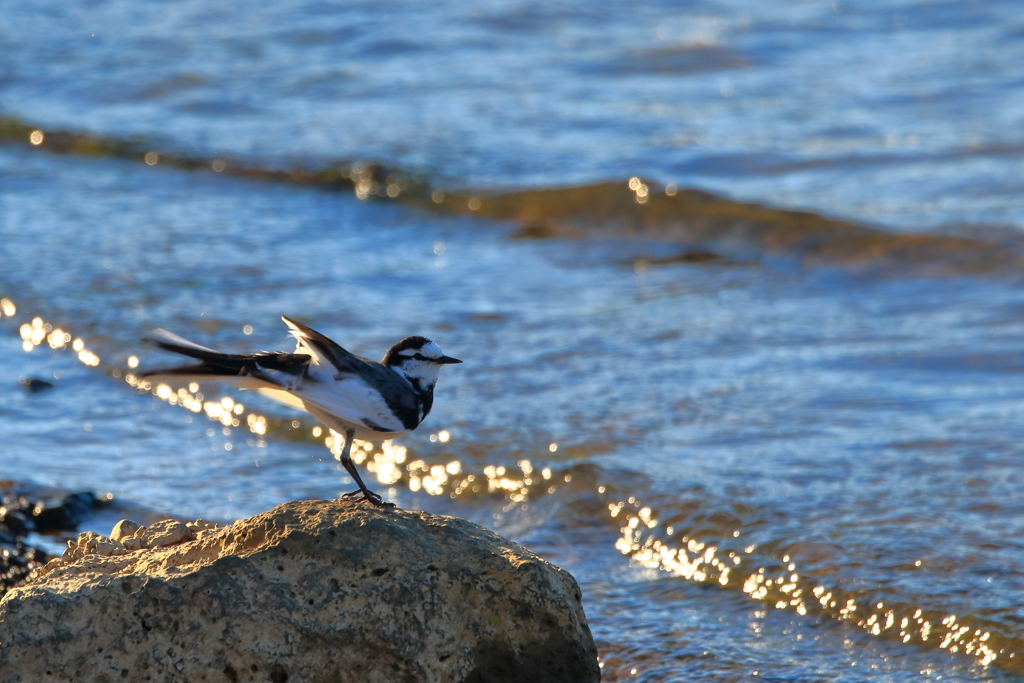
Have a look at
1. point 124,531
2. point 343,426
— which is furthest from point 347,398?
point 124,531

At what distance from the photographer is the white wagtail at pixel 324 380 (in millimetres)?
4000

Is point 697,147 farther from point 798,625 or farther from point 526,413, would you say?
point 798,625

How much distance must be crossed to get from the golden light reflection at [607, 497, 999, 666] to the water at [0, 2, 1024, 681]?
15 millimetres

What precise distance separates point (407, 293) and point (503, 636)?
5.41 metres

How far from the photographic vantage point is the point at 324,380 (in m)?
4.16

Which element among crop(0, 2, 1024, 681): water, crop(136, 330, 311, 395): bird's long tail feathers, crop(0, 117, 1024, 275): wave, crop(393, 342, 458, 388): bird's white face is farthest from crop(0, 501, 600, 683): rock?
crop(0, 117, 1024, 275): wave

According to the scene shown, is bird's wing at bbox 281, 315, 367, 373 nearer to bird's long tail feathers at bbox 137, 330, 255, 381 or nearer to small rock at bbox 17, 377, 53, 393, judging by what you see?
bird's long tail feathers at bbox 137, 330, 255, 381

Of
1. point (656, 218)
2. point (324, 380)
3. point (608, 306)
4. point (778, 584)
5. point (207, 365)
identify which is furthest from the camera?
point (656, 218)

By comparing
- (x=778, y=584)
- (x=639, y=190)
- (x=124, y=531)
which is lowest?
(x=778, y=584)

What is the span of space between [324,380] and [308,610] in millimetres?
831

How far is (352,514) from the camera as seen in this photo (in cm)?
381

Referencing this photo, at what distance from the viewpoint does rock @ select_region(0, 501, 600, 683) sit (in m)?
3.55

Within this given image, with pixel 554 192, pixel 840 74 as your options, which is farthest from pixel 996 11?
pixel 554 192

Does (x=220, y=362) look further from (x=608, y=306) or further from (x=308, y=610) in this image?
(x=608, y=306)
